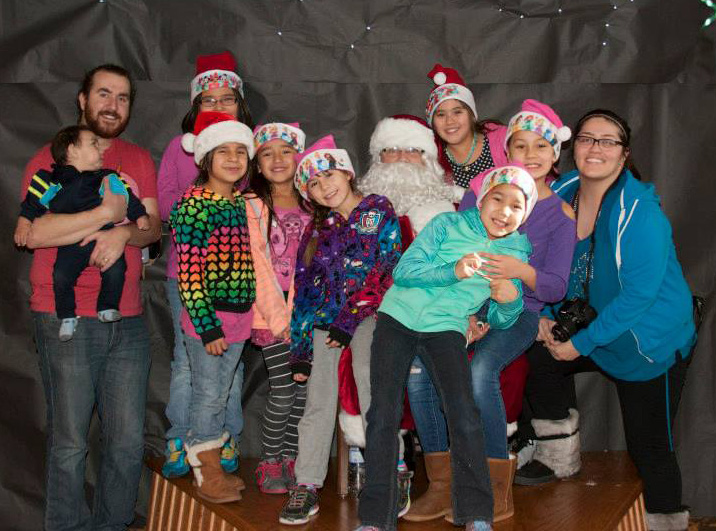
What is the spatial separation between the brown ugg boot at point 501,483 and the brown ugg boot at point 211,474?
1.08 metres

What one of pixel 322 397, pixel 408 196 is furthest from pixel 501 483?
pixel 408 196

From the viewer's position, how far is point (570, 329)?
348 cm

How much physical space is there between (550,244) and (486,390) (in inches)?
26.2

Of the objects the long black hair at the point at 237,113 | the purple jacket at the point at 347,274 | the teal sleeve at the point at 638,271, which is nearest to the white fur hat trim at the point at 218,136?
the long black hair at the point at 237,113

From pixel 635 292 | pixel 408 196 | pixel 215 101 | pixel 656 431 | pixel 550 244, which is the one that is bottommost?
pixel 656 431

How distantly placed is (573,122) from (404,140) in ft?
3.72

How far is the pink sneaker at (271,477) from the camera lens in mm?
3494

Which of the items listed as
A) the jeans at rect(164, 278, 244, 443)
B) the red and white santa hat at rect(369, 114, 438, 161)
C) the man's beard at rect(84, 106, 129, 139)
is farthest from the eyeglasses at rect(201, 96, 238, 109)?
the jeans at rect(164, 278, 244, 443)

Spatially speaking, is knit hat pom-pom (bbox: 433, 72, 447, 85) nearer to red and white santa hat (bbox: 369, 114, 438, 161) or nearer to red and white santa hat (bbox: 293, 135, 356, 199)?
red and white santa hat (bbox: 369, 114, 438, 161)

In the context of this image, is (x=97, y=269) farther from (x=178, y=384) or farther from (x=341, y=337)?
(x=341, y=337)

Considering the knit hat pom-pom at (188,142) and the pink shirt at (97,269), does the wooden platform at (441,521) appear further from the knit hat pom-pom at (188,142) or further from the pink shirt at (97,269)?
the knit hat pom-pom at (188,142)

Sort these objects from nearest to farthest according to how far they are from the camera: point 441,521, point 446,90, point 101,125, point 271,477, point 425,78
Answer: point 441,521 < point 271,477 < point 101,125 < point 446,90 < point 425,78

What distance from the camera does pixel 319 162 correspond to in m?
3.39

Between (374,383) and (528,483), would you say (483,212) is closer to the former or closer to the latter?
(374,383)
